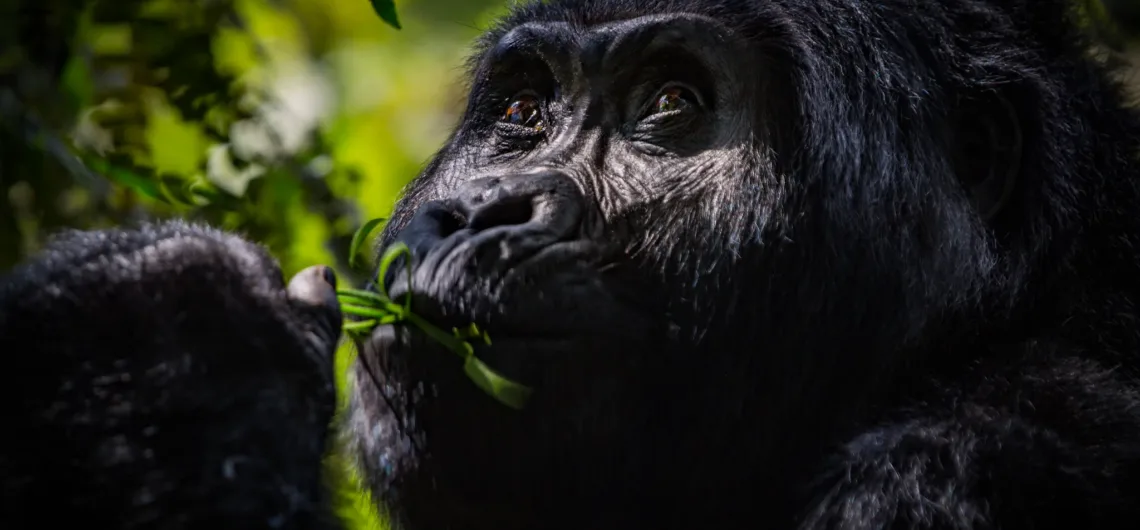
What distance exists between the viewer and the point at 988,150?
3.81 meters

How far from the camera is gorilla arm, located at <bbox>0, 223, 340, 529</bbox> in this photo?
8.84 ft

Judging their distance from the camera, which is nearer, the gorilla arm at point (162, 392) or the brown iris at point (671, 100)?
the gorilla arm at point (162, 392)

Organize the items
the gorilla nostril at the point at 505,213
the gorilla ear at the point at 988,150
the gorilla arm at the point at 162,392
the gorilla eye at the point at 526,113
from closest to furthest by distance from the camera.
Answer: the gorilla arm at the point at 162,392 → the gorilla nostril at the point at 505,213 → the gorilla ear at the point at 988,150 → the gorilla eye at the point at 526,113

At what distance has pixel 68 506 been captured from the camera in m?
2.68

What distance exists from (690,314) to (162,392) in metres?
1.33

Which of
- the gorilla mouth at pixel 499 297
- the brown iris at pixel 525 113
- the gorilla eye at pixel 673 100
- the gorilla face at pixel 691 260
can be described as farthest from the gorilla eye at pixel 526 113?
the gorilla mouth at pixel 499 297

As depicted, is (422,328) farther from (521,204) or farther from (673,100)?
(673,100)

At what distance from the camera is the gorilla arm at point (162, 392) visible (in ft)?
8.84

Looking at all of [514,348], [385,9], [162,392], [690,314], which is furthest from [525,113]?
[162,392]

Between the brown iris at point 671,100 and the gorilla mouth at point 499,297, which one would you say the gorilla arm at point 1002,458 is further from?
the brown iris at point 671,100

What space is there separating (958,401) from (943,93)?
Answer: 932 millimetres

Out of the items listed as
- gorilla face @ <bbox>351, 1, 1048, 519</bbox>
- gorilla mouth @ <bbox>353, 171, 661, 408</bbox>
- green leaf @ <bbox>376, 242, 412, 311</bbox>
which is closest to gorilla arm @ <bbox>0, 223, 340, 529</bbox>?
green leaf @ <bbox>376, 242, 412, 311</bbox>

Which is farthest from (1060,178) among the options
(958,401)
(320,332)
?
(320,332)

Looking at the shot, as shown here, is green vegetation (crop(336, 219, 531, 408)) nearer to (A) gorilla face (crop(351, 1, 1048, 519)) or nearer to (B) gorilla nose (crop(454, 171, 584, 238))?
(A) gorilla face (crop(351, 1, 1048, 519))
